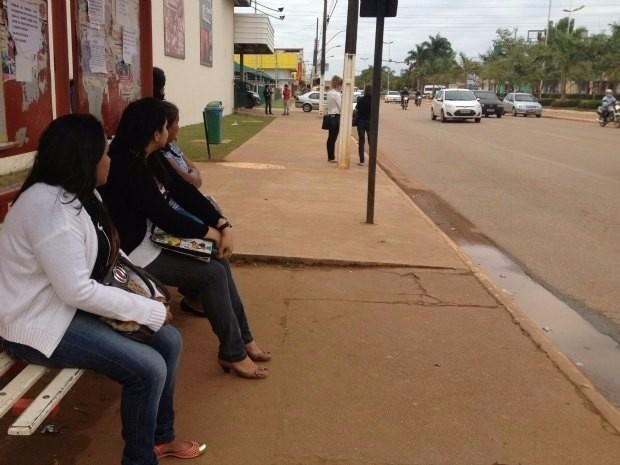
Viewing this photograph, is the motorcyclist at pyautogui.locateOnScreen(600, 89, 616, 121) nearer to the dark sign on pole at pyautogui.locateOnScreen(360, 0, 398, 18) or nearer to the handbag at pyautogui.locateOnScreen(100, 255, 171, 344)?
the dark sign on pole at pyautogui.locateOnScreen(360, 0, 398, 18)

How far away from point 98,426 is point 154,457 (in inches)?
24.5

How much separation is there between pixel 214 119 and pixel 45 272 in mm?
12743

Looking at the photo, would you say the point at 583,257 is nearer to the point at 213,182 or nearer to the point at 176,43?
the point at 213,182

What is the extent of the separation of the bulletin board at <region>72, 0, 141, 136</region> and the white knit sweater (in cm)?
225

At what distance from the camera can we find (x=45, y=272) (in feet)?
7.42

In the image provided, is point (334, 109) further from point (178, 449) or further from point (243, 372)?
point (178, 449)

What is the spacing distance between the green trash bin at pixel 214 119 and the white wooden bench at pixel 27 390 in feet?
39.9

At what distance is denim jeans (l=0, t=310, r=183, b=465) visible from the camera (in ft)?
7.73

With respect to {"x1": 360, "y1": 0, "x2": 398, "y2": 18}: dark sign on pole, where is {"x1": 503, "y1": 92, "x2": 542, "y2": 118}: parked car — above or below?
below

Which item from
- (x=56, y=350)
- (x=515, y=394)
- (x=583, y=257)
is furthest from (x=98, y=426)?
(x=583, y=257)

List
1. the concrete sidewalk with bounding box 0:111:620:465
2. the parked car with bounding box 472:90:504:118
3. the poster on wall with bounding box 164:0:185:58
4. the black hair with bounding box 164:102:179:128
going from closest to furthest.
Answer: the concrete sidewalk with bounding box 0:111:620:465 < the black hair with bounding box 164:102:179:128 < the poster on wall with bounding box 164:0:185:58 < the parked car with bounding box 472:90:504:118

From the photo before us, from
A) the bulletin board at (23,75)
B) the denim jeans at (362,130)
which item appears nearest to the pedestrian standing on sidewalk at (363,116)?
the denim jeans at (362,130)

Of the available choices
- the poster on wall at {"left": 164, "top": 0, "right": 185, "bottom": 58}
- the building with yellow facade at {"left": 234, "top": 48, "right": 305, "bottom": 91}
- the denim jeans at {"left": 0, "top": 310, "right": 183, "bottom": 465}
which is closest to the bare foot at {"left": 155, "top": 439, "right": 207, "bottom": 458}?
the denim jeans at {"left": 0, "top": 310, "right": 183, "bottom": 465}

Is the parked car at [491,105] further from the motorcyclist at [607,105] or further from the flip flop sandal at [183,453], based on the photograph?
the flip flop sandal at [183,453]
